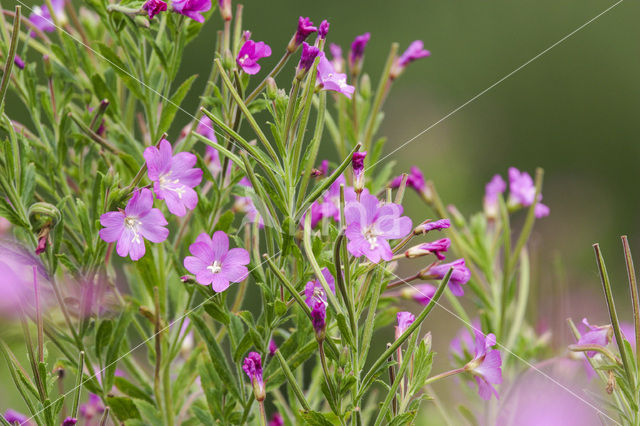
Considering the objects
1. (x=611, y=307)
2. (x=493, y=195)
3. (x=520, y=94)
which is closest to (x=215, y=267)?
(x=611, y=307)

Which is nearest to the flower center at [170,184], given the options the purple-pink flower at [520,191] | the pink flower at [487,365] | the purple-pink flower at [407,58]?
the pink flower at [487,365]

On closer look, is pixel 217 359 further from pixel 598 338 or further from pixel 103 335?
pixel 598 338

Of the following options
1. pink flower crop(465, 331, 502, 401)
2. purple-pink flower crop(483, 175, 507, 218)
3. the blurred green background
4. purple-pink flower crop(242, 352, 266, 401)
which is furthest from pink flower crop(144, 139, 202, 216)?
the blurred green background

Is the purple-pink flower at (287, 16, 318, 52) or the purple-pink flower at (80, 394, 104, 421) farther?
the purple-pink flower at (80, 394, 104, 421)

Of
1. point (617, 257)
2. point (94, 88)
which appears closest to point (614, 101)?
point (617, 257)

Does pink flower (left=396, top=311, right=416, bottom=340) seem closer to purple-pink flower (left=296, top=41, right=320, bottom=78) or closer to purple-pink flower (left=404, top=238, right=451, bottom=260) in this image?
purple-pink flower (left=404, top=238, right=451, bottom=260)

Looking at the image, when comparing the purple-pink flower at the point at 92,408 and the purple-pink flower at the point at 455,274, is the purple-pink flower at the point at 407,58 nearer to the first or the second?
the purple-pink flower at the point at 455,274

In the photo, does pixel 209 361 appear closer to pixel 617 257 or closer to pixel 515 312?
pixel 515 312
